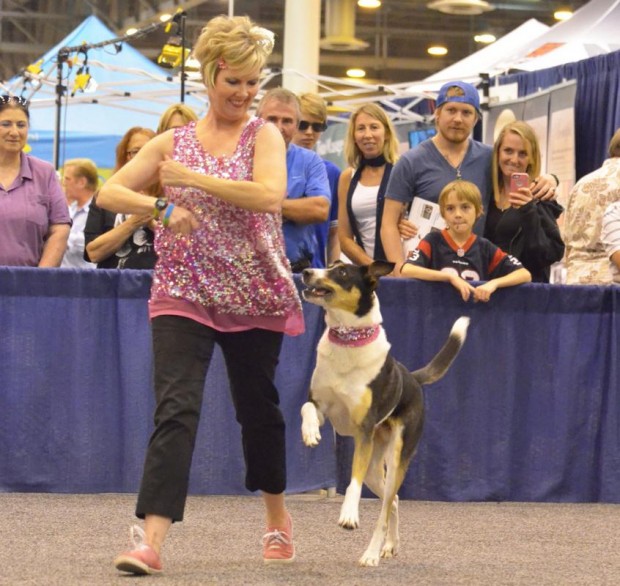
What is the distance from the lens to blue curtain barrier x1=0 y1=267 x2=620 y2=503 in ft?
19.0

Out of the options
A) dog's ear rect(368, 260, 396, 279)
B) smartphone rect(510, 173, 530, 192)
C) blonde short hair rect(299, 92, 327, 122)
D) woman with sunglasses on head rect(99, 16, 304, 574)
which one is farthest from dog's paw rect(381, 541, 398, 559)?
blonde short hair rect(299, 92, 327, 122)

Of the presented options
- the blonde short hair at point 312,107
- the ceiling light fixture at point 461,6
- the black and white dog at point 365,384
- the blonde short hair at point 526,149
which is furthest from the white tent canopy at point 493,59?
the black and white dog at point 365,384

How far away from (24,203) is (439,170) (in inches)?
79.7

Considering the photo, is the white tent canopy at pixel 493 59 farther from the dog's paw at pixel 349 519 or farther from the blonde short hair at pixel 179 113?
the dog's paw at pixel 349 519

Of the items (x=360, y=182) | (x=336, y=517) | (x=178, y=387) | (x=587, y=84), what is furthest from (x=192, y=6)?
(x=178, y=387)

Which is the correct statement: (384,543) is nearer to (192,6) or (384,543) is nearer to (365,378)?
(365,378)

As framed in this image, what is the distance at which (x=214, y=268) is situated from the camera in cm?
381

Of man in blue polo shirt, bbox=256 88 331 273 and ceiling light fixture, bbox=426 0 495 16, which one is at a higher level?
ceiling light fixture, bbox=426 0 495 16

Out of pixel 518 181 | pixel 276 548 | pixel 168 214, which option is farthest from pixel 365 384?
pixel 518 181

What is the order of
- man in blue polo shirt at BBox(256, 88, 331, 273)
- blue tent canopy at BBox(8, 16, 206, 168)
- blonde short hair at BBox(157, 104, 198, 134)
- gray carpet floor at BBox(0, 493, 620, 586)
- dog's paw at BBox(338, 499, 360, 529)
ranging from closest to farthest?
gray carpet floor at BBox(0, 493, 620, 586)
dog's paw at BBox(338, 499, 360, 529)
man in blue polo shirt at BBox(256, 88, 331, 273)
blonde short hair at BBox(157, 104, 198, 134)
blue tent canopy at BBox(8, 16, 206, 168)

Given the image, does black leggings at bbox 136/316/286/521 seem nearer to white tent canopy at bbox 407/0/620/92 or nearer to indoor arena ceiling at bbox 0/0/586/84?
white tent canopy at bbox 407/0/620/92

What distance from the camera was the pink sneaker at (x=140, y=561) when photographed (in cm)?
363

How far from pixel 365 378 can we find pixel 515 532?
110 cm

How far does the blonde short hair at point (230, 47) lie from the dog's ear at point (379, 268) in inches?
38.6
